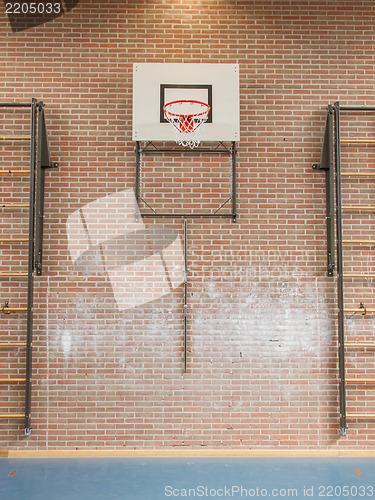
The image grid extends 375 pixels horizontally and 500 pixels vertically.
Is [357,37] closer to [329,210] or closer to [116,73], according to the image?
[329,210]

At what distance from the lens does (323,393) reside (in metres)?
5.41

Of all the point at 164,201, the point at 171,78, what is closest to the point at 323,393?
the point at 164,201

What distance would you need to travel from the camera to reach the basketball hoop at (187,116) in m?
5.29

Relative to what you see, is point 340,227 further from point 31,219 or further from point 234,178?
point 31,219

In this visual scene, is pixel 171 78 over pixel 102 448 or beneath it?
over

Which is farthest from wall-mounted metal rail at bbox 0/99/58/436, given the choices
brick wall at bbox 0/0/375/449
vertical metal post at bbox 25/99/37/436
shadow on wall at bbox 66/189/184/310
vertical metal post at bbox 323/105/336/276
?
vertical metal post at bbox 323/105/336/276

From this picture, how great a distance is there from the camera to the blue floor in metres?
4.35

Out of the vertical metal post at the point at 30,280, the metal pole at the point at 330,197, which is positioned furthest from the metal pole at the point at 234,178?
the vertical metal post at the point at 30,280

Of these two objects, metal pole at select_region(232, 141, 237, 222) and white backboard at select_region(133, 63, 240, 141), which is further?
metal pole at select_region(232, 141, 237, 222)

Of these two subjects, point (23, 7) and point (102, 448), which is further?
point (23, 7)

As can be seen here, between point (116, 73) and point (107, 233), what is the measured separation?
1751mm

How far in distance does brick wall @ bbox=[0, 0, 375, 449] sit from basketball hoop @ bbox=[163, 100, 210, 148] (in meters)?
0.39

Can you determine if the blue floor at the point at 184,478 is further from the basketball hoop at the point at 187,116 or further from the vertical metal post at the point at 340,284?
the basketball hoop at the point at 187,116

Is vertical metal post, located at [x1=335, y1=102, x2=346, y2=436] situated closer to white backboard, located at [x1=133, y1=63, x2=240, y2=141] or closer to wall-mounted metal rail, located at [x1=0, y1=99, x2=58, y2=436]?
white backboard, located at [x1=133, y1=63, x2=240, y2=141]
